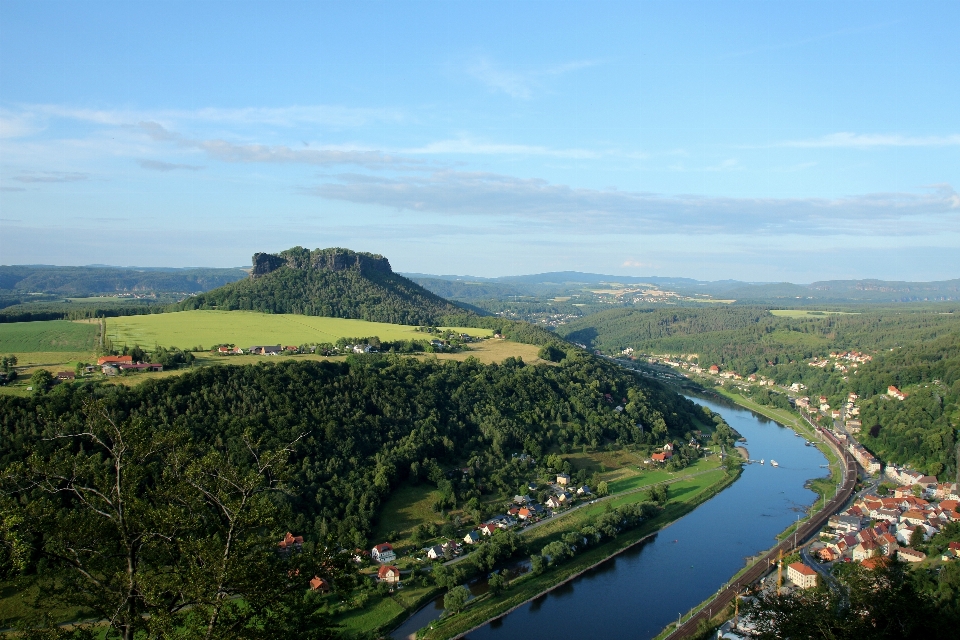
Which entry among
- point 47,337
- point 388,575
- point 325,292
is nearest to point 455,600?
point 388,575

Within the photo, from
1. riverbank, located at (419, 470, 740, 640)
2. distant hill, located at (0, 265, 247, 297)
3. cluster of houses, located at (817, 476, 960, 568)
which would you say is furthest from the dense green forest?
distant hill, located at (0, 265, 247, 297)

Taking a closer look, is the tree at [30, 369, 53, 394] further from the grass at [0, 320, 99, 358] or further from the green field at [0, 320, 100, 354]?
the green field at [0, 320, 100, 354]

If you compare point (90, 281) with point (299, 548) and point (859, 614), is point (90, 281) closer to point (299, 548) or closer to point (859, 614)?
point (299, 548)

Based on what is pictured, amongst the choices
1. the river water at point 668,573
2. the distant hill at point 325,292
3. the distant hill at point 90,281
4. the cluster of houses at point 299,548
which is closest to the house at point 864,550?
the river water at point 668,573

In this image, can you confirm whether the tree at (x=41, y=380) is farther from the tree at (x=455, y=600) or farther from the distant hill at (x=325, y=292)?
the distant hill at (x=325, y=292)

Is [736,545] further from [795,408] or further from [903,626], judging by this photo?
[795,408]

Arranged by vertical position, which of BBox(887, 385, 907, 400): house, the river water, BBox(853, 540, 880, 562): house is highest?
BBox(887, 385, 907, 400): house
